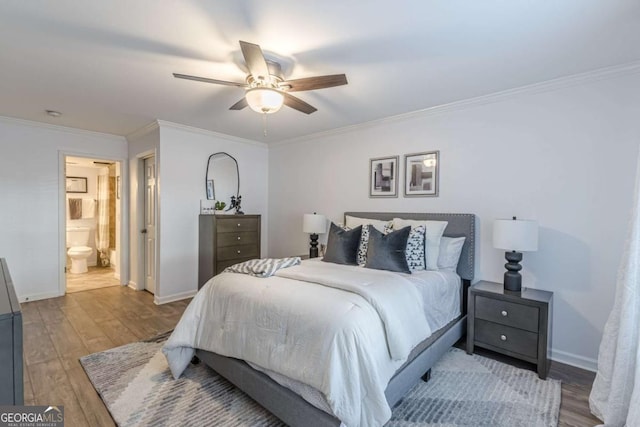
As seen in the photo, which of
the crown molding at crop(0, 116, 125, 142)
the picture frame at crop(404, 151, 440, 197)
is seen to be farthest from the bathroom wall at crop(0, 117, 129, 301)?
the picture frame at crop(404, 151, 440, 197)

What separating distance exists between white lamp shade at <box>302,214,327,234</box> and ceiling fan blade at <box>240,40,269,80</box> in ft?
7.35

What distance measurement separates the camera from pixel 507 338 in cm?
253

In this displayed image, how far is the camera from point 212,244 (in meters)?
4.18

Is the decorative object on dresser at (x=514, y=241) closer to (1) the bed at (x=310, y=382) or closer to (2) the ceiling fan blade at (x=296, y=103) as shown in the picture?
(1) the bed at (x=310, y=382)

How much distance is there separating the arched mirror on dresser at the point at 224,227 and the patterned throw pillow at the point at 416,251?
8.23ft

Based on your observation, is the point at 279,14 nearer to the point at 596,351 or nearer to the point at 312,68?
the point at 312,68

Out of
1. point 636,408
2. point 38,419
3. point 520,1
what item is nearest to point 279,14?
point 520,1

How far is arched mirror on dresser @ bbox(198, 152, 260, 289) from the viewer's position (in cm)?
A: 420

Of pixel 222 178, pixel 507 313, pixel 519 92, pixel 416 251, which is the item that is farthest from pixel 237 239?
pixel 519 92

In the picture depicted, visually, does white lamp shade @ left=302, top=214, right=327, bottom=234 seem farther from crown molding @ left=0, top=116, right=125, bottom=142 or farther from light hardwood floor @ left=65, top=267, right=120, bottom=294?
light hardwood floor @ left=65, top=267, right=120, bottom=294

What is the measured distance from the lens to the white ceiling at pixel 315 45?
1.75m

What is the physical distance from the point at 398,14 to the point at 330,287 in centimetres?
172

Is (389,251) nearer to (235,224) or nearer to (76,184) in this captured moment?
(235,224)

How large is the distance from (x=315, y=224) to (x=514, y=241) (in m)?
2.35
